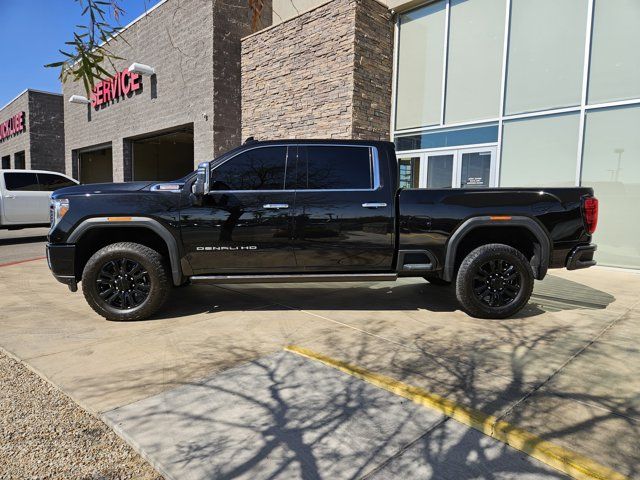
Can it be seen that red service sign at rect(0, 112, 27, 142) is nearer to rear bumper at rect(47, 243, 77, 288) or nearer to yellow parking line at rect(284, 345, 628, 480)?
rear bumper at rect(47, 243, 77, 288)

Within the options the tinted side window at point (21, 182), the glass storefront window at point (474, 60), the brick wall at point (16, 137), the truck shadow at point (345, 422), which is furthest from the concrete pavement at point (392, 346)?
the brick wall at point (16, 137)

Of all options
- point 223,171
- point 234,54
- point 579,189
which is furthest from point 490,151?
point 234,54

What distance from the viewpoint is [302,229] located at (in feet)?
16.3

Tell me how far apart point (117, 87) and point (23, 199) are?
847 cm

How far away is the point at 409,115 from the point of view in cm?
1158

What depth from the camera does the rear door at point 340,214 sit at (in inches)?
196

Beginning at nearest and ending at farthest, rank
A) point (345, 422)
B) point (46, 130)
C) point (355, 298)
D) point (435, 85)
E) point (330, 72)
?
point (345, 422)
point (355, 298)
point (435, 85)
point (330, 72)
point (46, 130)

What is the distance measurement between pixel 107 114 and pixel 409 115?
46.7ft

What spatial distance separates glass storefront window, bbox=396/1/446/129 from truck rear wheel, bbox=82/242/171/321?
8274 millimetres

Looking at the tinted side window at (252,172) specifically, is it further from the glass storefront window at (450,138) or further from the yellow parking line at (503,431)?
the glass storefront window at (450,138)

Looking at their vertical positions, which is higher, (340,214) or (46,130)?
(46,130)

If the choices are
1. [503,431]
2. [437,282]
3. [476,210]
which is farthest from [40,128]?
[503,431]

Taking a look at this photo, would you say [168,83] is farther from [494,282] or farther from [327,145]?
[494,282]

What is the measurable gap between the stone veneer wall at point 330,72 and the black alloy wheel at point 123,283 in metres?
7.29
